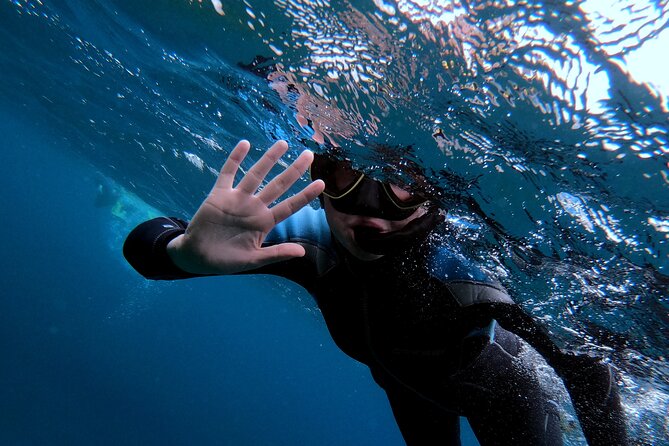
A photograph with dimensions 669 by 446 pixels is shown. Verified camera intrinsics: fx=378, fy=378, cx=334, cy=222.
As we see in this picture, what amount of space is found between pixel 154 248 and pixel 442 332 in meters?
3.05

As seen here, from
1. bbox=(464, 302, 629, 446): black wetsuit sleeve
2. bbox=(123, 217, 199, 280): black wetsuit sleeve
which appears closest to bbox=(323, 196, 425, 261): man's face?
bbox=(464, 302, 629, 446): black wetsuit sleeve

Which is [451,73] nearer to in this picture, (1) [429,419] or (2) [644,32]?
(2) [644,32]

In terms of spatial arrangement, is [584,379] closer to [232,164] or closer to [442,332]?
[442,332]

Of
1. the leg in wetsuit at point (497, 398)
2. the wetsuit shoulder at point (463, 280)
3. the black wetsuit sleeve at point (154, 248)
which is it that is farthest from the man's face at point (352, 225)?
the black wetsuit sleeve at point (154, 248)

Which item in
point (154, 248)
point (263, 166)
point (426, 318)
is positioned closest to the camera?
point (263, 166)

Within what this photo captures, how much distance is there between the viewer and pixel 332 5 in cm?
426

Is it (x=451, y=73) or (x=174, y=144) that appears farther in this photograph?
(x=174, y=144)

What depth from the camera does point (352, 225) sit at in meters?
3.91

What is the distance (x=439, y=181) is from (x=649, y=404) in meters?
8.13

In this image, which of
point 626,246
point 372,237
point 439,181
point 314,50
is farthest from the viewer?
point 439,181

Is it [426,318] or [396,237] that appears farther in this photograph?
[426,318]

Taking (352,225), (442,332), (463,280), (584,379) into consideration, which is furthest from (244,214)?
(584,379)

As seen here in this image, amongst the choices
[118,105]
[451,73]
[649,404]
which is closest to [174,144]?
[118,105]

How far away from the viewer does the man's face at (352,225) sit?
3854 mm
